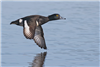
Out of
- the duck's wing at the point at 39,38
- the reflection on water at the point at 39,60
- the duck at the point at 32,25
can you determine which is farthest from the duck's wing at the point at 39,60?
the duck at the point at 32,25

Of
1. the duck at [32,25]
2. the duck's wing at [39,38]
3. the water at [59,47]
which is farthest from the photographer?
the duck's wing at [39,38]

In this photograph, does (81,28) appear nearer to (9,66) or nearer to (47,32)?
(47,32)

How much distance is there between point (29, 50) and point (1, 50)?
36.2 inches

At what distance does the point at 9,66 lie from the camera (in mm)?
7688

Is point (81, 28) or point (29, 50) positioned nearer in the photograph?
point (29, 50)

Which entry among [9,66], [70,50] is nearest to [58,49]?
[70,50]

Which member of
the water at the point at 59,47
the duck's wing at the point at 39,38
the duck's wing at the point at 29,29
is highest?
the duck's wing at the point at 29,29

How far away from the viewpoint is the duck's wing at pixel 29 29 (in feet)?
26.9

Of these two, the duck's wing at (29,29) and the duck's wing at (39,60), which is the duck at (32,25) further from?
the duck's wing at (39,60)

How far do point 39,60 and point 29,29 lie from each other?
937mm

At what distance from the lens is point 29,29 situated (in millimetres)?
8336

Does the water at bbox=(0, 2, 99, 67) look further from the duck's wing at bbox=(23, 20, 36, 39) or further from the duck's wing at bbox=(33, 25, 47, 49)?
the duck's wing at bbox=(23, 20, 36, 39)

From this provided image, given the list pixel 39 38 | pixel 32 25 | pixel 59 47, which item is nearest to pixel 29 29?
pixel 32 25

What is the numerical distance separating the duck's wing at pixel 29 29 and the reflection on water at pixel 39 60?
2.30 ft
